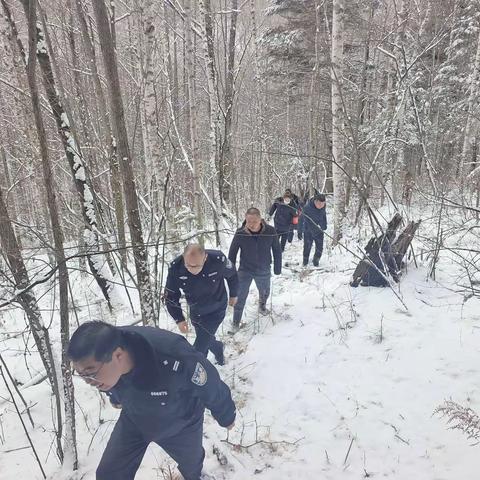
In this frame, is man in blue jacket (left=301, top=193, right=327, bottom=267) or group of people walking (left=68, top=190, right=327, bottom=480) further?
man in blue jacket (left=301, top=193, right=327, bottom=267)

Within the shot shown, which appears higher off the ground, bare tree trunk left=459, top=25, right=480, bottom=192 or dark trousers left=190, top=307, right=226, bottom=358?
bare tree trunk left=459, top=25, right=480, bottom=192

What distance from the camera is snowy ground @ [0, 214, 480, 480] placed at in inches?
118

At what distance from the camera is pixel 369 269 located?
5738mm

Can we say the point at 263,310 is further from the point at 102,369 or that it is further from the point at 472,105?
the point at 472,105

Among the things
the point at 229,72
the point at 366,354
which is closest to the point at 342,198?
the point at 229,72

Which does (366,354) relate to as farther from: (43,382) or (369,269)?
(43,382)

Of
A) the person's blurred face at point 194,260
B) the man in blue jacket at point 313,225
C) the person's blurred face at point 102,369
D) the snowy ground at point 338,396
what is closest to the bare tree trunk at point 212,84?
the man in blue jacket at point 313,225

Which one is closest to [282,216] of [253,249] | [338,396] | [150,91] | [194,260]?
[253,249]

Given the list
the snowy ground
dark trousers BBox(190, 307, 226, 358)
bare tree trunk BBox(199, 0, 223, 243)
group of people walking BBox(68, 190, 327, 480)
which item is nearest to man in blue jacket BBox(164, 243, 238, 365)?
dark trousers BBox(190, 307, 226, 358)

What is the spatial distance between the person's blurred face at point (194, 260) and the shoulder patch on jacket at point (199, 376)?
155 centimetres

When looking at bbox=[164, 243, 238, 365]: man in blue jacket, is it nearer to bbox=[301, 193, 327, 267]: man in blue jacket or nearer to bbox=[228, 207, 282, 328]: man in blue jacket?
bbox=[228, 207, 282, 328]: man in blue jacket

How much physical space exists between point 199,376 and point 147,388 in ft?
1.04

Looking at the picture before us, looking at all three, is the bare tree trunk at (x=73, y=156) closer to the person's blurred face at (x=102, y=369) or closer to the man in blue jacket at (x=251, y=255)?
the man in blue jacket at (x=251, y=255)

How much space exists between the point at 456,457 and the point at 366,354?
145 cm
